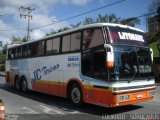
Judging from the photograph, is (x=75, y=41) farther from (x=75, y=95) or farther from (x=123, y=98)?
(x=123, y=98)

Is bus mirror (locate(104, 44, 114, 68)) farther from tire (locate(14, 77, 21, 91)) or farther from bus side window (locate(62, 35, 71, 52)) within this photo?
tire (locate(14, 77, 21, 91))

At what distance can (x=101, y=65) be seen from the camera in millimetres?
10367

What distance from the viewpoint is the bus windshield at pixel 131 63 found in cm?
1005

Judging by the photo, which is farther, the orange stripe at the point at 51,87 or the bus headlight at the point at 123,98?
the orange stripe at the point at 51,87

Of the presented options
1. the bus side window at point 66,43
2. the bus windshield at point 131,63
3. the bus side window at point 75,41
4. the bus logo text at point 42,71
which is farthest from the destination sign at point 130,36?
the bus logo text at point 42,71

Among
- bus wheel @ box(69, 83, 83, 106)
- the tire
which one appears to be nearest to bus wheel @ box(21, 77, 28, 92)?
the tire

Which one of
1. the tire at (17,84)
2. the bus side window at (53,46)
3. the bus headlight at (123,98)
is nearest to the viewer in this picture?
the bus headlight at (123,98)

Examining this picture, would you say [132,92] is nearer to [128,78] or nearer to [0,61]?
[128,78]

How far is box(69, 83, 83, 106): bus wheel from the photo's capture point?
11.8m

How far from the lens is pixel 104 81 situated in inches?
401

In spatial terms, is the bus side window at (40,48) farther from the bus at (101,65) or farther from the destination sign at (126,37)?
the destination sign at (126,37)

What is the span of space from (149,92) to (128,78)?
4.97ft

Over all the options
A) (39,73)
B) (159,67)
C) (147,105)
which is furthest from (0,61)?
(147,105)

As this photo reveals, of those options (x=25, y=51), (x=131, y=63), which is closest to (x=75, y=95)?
(x=131, y=63)
